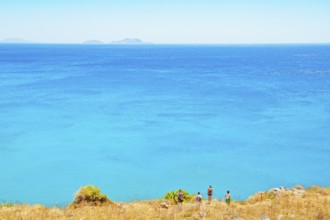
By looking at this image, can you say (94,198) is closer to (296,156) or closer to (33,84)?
(296,156)

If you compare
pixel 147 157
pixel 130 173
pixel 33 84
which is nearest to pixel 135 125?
pixel 147 157

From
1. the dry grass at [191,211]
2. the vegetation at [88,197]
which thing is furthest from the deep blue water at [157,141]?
the dry grass at [191,211]

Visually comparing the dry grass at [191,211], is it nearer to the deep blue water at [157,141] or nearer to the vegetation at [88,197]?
→ the vegetation at [88,197]

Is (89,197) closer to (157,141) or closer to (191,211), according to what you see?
(191,211)

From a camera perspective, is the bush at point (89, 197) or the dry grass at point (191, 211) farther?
the bush at point (89, 197)

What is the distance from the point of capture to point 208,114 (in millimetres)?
53312

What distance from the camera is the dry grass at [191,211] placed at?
15773 millimetres

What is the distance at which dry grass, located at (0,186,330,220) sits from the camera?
51.8 ft

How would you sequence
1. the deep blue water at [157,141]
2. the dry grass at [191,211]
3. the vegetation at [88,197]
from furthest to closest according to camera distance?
the deep blue water at [157,141] → the vegetation at [88,197] → the dry grass at [191,211]

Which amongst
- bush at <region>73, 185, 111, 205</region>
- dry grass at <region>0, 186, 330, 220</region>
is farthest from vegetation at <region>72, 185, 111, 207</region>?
dry grass at <region>0, 186, 330, 220</region>

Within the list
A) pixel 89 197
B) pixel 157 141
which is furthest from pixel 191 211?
pixel 157 141

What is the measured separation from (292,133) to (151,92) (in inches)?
1334

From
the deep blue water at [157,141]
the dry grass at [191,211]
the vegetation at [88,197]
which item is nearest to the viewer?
the dry grass at [191,211]

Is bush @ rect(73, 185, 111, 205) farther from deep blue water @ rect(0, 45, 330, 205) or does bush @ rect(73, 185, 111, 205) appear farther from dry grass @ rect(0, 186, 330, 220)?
deep blue water @ rect(0, 45, 330, 205)
